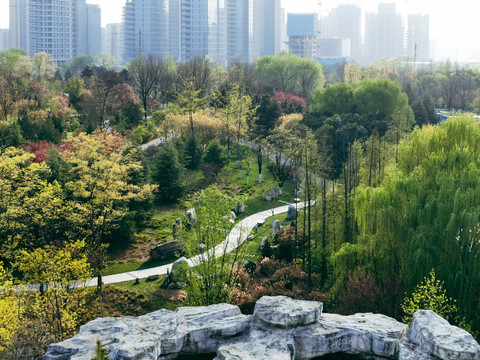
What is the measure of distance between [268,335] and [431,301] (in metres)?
5.28

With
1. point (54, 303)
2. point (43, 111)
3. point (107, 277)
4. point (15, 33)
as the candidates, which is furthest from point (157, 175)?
point (15, 33)

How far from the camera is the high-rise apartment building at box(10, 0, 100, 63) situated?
13438 centimetres

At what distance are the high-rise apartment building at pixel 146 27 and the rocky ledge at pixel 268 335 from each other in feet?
425

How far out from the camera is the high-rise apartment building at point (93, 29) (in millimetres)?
170625

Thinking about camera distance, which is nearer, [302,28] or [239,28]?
[239,28]

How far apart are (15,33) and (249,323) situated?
157343mm

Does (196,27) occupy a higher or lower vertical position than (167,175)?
higher

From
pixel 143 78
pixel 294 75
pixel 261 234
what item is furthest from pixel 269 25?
pixel 261 234

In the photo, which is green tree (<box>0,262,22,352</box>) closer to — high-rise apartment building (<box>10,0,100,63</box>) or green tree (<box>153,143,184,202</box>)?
green tree (<box>153,143,184,202</box>)

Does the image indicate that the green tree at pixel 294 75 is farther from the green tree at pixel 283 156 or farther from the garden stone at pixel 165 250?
the garden stone at pixel 165 250

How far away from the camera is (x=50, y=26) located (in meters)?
137

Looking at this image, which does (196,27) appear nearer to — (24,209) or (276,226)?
(276,226)

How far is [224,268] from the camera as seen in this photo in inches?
898

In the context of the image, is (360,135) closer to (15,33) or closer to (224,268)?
(224,268)
